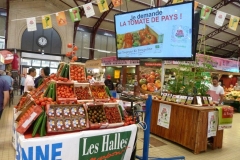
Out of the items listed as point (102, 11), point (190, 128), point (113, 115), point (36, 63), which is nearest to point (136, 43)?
point (113, 115)

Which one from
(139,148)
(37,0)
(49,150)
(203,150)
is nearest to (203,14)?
(203,150)

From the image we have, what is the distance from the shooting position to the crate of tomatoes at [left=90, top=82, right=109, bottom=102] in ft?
10.5

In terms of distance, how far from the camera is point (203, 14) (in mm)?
6914

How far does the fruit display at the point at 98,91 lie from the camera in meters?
3.26

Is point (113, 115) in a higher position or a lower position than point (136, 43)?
lower

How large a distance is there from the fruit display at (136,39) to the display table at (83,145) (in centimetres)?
180

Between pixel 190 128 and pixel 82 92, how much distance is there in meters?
2.40

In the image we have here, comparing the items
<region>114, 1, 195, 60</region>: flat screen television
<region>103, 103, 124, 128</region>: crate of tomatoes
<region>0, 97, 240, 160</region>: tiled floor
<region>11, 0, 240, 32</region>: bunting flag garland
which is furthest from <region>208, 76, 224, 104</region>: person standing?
<region>103, 103, 124, 128</region>: crate of tomatoes

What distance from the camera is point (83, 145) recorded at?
255cm

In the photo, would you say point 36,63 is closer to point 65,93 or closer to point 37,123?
point 65,93

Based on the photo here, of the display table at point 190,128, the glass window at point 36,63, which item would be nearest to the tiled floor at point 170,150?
the display table at point 190,128

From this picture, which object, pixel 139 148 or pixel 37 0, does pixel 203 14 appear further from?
pixel 37 0

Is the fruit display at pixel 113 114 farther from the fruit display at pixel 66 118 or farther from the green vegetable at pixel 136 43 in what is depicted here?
the green vegetable at pixel 136 43

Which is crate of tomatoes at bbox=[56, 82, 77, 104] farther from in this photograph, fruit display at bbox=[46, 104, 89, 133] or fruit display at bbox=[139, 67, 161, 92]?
fruit display at bbox=[139, 67, 161, 92]
